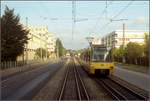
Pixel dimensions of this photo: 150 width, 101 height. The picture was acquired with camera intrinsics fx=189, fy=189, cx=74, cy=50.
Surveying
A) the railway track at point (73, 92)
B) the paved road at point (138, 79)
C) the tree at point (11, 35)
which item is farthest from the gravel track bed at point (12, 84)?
the tree at point (11, 35)

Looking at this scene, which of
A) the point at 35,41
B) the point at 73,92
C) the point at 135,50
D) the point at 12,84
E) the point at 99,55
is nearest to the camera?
the point at 73,92

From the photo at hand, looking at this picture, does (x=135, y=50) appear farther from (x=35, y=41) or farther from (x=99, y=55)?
(x=35, y=41)

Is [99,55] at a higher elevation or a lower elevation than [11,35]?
lower

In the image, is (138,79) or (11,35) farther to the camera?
(11,35)

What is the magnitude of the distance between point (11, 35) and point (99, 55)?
14127mm

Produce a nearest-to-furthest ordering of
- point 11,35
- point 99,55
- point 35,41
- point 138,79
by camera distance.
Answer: point 99,55 < point 138,79 < point 11,35 < point 35,41

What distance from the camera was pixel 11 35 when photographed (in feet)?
81.9

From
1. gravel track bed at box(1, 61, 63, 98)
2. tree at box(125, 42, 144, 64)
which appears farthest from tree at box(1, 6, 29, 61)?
tree at box(125, 42, 144, 64)

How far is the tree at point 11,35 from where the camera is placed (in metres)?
→ 24.2

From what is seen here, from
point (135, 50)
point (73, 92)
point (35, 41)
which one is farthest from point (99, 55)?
point (35, 41)

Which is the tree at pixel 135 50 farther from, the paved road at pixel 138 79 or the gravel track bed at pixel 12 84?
the gravel track bed at pixel 12 84

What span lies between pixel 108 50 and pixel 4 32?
47.9ft

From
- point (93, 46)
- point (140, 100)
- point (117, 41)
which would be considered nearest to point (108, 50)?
point (93, 46)

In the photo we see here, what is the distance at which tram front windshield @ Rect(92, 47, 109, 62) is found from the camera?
15.6 m
